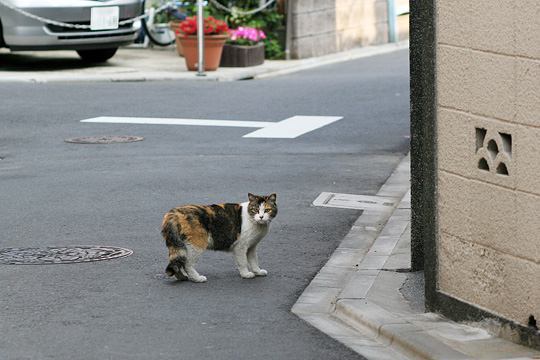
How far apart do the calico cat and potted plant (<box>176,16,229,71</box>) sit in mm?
14819

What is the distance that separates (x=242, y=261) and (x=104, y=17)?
14718 millimetres

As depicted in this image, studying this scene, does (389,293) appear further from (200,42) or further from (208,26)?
(208,26)

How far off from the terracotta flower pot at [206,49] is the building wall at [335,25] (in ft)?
12.0

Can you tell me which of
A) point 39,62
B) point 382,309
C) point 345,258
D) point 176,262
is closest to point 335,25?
point 39,62

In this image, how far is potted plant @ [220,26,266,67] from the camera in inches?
998

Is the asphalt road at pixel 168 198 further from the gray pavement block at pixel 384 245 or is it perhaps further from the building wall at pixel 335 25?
the building wall at pixel 335 25

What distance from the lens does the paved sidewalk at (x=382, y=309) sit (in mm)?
7559

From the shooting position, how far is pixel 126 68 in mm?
24500

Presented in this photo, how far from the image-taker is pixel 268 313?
28.3ft

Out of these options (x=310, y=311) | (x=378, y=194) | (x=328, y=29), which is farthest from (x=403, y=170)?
(x=328, y=29)

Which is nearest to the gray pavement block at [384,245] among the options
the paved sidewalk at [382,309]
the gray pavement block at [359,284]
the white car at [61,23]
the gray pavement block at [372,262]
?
the paved sidewalk at [382,309]

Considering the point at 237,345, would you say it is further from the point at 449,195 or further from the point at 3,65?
the point at 3,65

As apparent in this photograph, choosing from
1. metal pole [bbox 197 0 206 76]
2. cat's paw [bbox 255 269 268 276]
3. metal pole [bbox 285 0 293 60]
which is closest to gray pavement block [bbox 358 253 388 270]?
cat's paw [bbox 255 269 268 276]

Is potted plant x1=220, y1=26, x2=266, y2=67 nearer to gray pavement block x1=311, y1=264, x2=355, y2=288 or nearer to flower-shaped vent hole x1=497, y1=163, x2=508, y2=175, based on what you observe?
gray pavement block x1=311, y1=264, x2=355, y2=288
